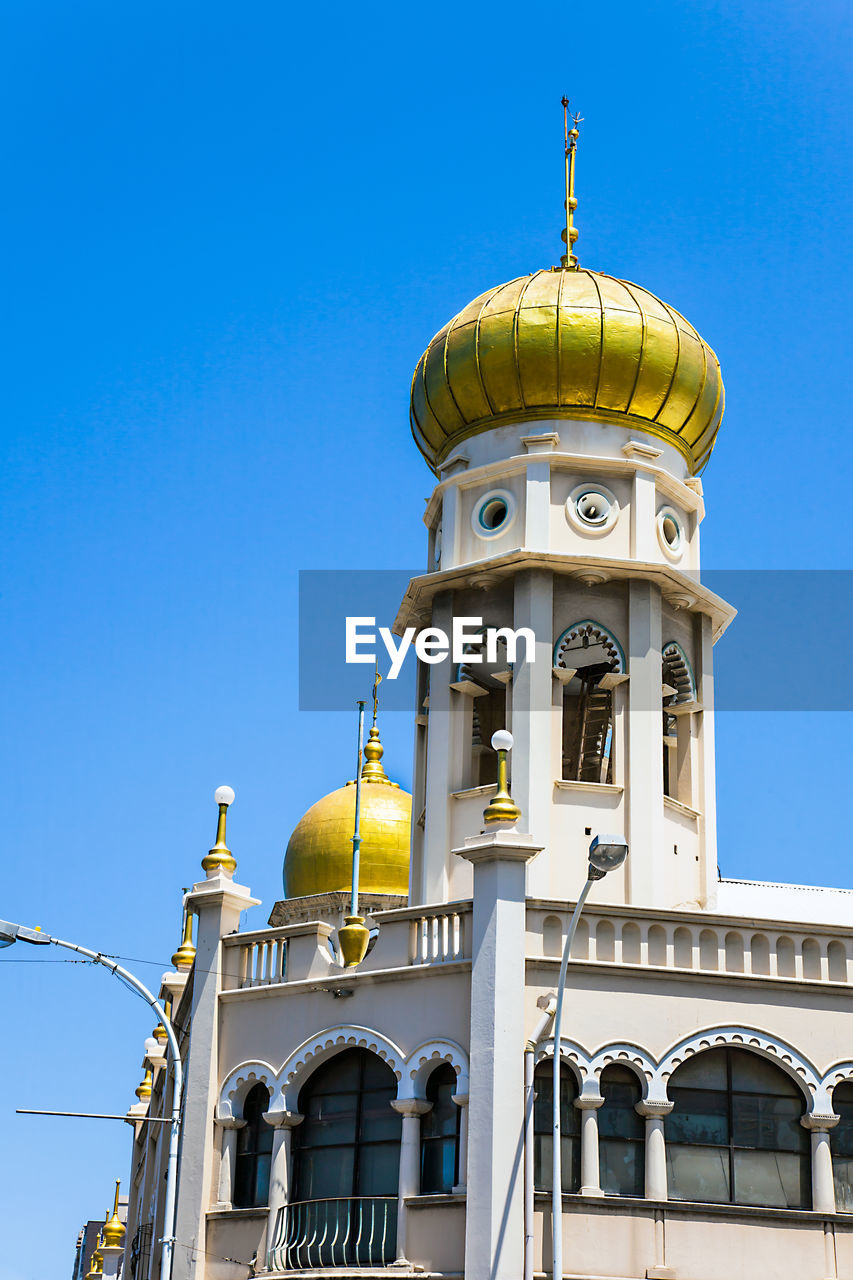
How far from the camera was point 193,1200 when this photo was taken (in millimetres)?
23984

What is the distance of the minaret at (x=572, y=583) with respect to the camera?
88.3 ft

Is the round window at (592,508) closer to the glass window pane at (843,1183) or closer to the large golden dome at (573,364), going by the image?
the large golden dome at (573,364)

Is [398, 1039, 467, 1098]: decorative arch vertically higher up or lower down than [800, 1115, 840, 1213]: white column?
higher up

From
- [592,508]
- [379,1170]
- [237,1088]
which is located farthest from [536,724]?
[379,1170]

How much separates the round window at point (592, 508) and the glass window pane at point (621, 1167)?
9.77 meters

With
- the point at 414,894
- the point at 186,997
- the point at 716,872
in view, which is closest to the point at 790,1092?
the point at 716,872

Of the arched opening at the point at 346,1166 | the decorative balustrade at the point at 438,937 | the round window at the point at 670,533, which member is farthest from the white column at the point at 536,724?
the arched opening at the point at 346,1166

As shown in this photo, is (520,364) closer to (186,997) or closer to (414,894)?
(414,894)

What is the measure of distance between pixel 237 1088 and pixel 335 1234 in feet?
8.19

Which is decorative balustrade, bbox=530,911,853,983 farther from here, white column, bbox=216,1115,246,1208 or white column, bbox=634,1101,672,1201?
white column, bbox=216,1115,246,1208

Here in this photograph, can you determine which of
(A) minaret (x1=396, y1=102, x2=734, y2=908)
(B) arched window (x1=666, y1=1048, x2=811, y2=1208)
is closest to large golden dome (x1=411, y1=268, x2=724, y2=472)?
(A) minaret (x1=396, y1=102, x2=734, y2=908)

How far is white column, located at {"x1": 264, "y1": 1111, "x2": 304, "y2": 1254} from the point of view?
23.4 m

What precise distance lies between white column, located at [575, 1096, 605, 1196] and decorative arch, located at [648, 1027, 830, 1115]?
0.80 metres

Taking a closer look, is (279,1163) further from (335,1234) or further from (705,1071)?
(705,1071)
